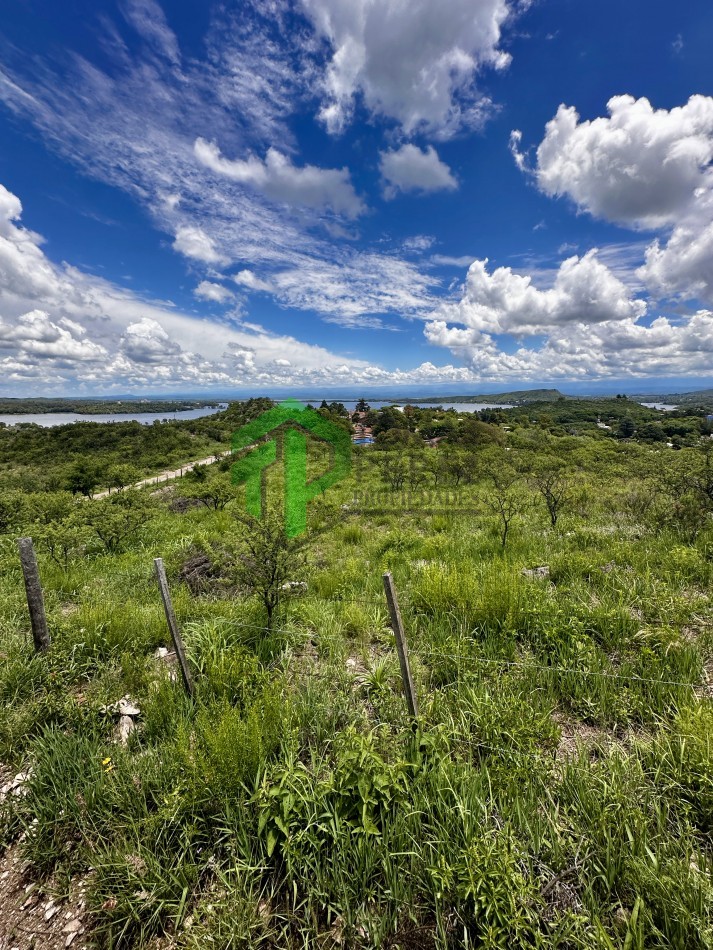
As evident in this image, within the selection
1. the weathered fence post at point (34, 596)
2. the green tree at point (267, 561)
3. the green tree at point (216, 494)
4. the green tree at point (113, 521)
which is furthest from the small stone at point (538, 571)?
the green tree at point (216, 494)

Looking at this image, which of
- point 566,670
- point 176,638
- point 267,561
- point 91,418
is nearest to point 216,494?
point 267,561

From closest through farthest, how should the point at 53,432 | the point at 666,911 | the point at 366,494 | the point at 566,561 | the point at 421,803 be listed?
1. the point at 666,911
2. the point at 421,803
3. the point at 566,561
4. the point at 366,494
5. the point at 53,432

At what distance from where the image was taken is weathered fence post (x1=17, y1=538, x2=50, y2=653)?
165 inches

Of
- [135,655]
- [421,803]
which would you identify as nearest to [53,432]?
[135,655]

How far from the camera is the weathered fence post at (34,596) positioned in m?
4.20

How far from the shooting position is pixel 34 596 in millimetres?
4285

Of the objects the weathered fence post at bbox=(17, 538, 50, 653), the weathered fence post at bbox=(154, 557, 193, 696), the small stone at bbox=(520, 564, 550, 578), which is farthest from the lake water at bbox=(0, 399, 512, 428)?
the weathered fence post at bbox=(154, 557, 193, 696)

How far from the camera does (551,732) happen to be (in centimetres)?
344

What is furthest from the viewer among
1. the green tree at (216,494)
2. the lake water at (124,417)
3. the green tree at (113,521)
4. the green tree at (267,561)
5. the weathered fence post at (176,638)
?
the lake water at (124,417)

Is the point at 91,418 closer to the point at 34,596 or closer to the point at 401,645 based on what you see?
the point at 34,596

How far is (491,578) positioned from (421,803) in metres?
3.84

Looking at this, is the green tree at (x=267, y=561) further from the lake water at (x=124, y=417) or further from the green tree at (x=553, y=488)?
the lake water at (x=124, y=417)

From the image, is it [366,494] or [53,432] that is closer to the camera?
[366,494]

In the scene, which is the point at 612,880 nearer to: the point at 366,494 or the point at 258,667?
the point at 258,667
